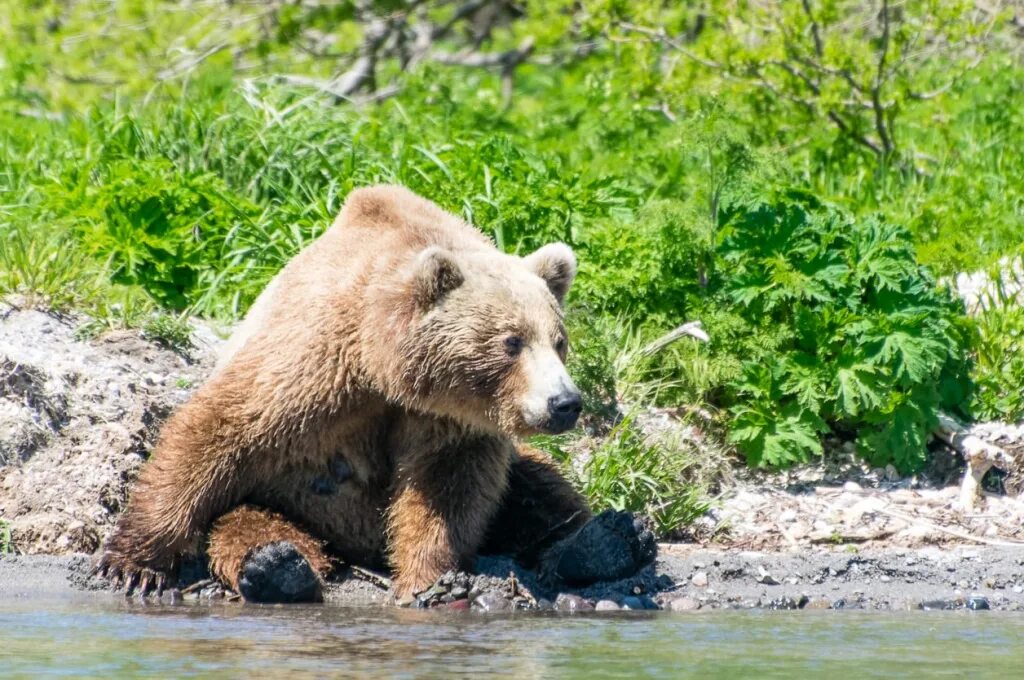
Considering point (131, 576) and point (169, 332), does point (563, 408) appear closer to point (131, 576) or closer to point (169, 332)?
point (131, 576)

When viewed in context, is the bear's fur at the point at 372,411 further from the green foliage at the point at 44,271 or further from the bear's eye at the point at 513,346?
the green foliage at the point at 44,271

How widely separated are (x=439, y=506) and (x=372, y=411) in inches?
18.3

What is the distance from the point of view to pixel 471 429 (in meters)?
6.33

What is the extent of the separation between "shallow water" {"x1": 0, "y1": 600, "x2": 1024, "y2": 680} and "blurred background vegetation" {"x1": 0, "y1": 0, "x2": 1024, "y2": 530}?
1673 millimetres

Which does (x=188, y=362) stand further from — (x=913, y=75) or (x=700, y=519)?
(x=913, y=75)

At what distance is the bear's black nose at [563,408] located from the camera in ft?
19.2

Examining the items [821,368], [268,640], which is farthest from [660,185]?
[268,640]

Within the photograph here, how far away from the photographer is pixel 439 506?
639 cm

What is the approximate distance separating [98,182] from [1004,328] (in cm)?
531

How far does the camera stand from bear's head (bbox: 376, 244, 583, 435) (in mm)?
6027

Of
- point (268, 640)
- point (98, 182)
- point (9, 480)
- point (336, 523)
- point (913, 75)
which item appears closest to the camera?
point (268, 640)

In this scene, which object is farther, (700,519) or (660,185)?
(660,185)

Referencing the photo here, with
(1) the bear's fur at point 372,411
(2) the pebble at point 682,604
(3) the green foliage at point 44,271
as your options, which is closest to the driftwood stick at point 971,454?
(2) the pebble at point 682,604

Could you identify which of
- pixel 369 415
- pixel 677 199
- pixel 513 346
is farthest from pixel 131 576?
pixel 677 199
